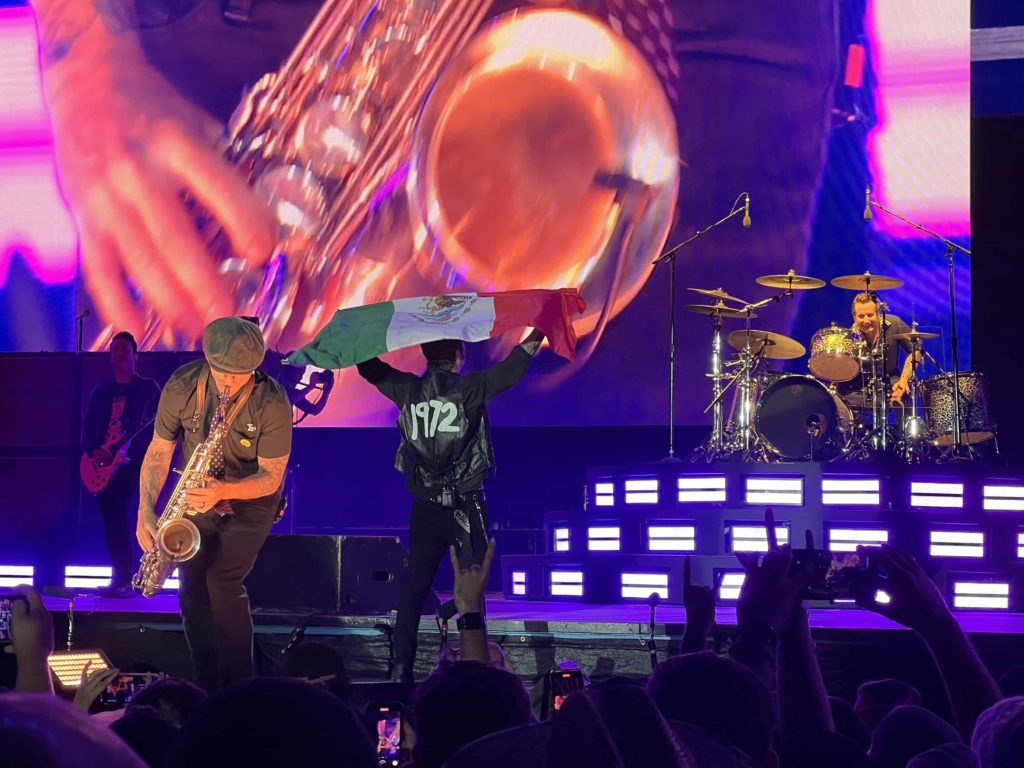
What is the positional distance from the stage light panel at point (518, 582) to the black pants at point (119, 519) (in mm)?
2889

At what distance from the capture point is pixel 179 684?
3023mm

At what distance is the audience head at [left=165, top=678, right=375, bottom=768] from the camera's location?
4.21 ft

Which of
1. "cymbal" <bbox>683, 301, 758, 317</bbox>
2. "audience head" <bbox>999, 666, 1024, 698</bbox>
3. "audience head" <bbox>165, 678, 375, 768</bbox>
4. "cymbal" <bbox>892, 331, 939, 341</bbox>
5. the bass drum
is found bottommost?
"audience head" <bbox>999, 666, 1024, 698</bbox>

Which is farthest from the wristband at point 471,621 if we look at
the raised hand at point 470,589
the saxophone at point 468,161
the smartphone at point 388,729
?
the saxophone at point 468,161

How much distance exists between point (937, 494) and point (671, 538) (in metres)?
1.95

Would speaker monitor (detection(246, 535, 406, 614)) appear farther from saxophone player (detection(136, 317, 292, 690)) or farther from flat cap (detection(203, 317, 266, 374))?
flat cap (detection(203, 317, 266, 374))

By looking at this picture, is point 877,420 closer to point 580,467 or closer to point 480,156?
point 580,467

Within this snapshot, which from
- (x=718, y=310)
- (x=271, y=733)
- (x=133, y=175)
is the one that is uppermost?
(x=133, y=175)

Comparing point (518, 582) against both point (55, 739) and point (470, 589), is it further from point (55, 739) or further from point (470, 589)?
point (55, 739)

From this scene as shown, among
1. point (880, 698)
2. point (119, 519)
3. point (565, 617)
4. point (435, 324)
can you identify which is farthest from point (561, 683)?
point (119, 519)

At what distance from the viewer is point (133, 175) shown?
11.5 metres

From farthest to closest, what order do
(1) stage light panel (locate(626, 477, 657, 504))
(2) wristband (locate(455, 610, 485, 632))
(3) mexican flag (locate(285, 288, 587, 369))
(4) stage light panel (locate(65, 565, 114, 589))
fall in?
1. (4) stage light panel (locate(65, 565, 114, 589))
2. (1) stage light panel (locate(626, 477, 657, 504))
3. (3) mexican flag (locate(285, 288, 587, 369))
4. (2) wristband (locate(455, 610, 485, 632))

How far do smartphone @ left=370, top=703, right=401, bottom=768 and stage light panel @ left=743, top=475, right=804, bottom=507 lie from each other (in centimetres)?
611

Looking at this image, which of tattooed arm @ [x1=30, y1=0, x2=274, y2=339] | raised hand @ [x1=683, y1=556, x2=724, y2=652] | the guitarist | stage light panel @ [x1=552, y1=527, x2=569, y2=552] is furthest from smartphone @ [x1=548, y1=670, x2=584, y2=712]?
tattooed arm @ [x1=30, y1=0, x2=274, y2=339]
